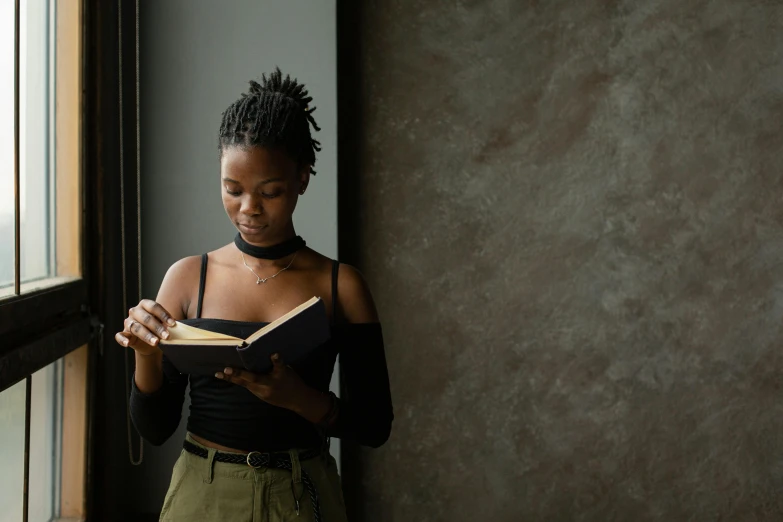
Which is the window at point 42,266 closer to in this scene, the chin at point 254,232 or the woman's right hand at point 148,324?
the woman's right hand at point 148,324

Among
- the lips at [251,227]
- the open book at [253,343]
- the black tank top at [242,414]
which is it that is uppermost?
the lips at [251,227]

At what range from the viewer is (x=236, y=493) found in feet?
3.96

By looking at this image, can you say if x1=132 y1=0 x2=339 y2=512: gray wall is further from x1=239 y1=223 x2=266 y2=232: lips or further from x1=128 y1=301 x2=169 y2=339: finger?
x1=128 y1=301 x2=169 y2=339: finger

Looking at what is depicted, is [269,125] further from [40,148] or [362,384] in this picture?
[40,148]

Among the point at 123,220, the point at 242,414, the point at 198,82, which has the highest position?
the point at 198,82

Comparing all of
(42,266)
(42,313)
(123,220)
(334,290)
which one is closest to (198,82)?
(123,220)

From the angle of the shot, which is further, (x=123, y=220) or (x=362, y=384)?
(x=123, y=220)

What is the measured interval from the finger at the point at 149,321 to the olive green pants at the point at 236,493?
9.5 inches

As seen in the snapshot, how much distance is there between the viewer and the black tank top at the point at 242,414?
1.23 meters

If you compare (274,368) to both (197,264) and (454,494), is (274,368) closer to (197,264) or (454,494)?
(197,264)

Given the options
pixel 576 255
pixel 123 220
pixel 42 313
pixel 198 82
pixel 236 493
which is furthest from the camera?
pixel 576 255

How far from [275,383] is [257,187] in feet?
1.02

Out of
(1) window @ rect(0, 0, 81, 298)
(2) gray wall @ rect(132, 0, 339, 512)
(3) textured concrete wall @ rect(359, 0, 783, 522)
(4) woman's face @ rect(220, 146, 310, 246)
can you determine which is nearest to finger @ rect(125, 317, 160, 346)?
(4) woman's face @ rect(220, 146, 310, 246)

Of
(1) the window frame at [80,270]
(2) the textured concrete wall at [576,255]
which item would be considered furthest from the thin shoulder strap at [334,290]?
(2) the textured concrete wall at [576,255]
